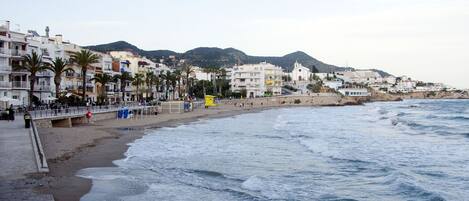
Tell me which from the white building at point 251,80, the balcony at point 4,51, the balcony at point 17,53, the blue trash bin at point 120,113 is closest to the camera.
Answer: the balcony at point 4,51

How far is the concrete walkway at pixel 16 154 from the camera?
15.6m

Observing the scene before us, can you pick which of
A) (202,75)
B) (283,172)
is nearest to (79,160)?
(283,172)

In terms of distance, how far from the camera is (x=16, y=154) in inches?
736

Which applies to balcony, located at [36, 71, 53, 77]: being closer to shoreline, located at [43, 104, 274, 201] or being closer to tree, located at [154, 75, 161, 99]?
shoreline, located at [43, 104, 274, 201]

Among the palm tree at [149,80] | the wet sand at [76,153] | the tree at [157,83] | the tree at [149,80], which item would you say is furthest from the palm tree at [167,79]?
the wet sand at [76,153]

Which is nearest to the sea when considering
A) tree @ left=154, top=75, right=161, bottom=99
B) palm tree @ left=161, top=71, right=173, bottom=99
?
tree @ left=154, top=75, right=161, bottom=99

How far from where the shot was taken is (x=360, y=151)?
27938 millimetres

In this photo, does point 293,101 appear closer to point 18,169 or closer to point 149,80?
point 149,80

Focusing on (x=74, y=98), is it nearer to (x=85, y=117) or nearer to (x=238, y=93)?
(x=85, y=117)

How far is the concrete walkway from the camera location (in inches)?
616

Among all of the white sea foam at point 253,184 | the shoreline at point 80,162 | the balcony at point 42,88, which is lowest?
the white sea foam at point 253,184

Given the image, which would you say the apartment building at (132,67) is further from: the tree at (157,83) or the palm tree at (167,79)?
the palm tree at (167,79)

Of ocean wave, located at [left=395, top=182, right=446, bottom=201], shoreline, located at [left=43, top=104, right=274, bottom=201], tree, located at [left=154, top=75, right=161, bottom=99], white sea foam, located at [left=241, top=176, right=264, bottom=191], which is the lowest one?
ocean wave, located at [left=395, top=182, right=446, bottom=201]

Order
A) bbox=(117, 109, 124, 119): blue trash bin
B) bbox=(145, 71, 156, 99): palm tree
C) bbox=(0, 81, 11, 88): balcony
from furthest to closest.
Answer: bbox=(145, 71, 156, 99): palm tree < bbox=(117, 109, 124, 119): blue trash bin < bbox=(0, 81, 11, 88): balcony
